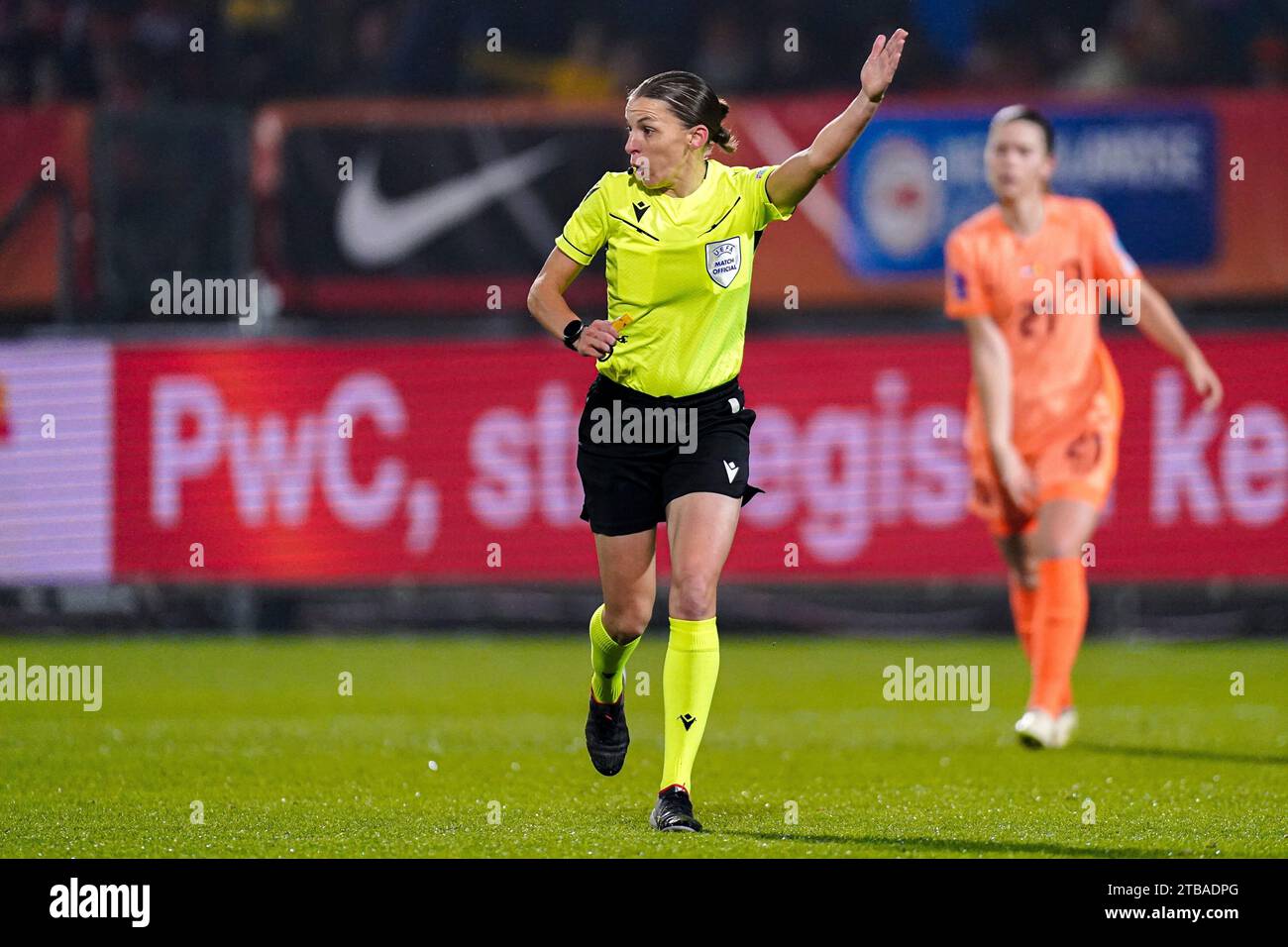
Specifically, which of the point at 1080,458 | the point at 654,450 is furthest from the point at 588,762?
the point at 1080,458

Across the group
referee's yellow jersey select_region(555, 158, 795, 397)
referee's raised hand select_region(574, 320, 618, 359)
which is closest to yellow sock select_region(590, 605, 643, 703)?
referee's yellow jersey select_region(555, 158, 795, 397)

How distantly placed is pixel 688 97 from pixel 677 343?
0.72m

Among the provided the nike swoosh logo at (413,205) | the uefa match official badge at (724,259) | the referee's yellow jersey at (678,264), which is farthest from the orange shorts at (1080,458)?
the nike swoosh logo at (413,205)

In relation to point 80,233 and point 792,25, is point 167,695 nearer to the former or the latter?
point 80,233

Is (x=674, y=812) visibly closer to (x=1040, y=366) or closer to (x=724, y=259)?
(x=724, y=259)

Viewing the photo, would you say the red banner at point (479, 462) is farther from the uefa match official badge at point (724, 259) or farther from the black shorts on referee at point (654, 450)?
the uefa match official badge at point (724, 259)

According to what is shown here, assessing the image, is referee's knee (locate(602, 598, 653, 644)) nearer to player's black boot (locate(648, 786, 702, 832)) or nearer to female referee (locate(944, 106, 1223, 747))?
player's black boot (locate(648, 786, 702, 832))

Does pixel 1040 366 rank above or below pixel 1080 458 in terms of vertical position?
above

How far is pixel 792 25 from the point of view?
47.5 ft

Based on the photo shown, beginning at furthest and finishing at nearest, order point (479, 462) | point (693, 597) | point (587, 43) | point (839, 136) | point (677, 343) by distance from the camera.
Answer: point (587, 43) → point (479, 462) → point (677, 343) → point (693, 597) → point (839, 136)

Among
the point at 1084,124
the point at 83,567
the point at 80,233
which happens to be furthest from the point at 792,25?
the point at 83,567

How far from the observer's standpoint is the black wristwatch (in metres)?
6.07

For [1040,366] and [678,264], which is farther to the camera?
[1040,366]

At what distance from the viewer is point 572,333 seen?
6.09m
